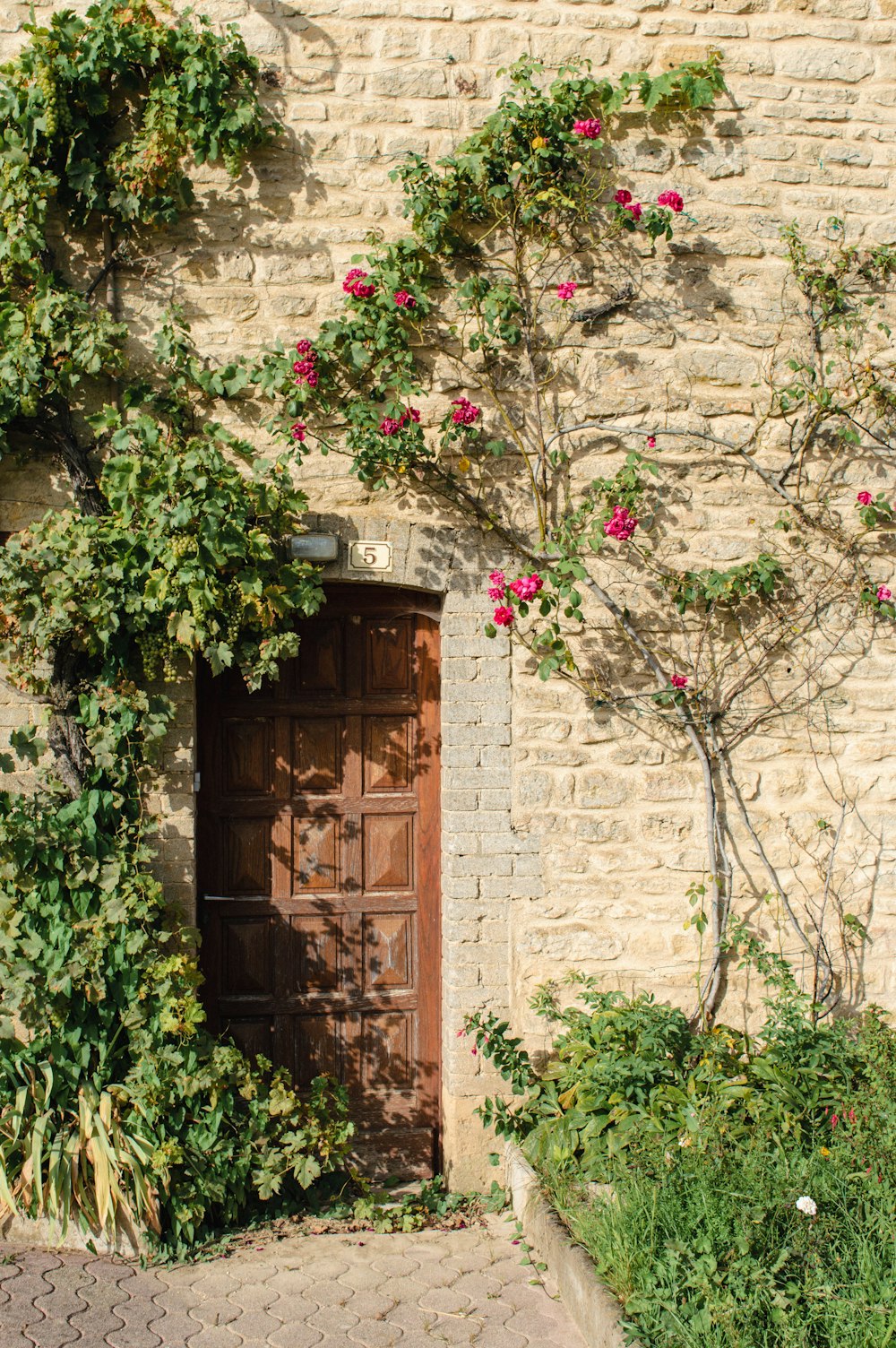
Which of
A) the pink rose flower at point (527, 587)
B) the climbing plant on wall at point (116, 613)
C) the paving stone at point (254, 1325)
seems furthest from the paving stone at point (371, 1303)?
the pink rose flower at point (527, 587)

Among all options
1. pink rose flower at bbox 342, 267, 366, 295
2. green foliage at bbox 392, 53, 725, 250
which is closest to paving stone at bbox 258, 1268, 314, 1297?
pink rose flower at bbox 342, 267, 366, 295

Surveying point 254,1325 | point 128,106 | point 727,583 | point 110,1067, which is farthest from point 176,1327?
point 128,106

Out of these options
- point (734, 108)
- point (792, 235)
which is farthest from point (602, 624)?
point (734, 108)

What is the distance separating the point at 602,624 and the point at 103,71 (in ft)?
9.32

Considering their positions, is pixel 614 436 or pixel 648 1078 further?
pixel 614 436

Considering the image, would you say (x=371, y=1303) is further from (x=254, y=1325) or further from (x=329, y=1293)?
(x=254, y=1325)

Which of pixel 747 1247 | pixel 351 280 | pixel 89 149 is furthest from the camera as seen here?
pixel 351 280

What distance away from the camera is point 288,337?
441cm

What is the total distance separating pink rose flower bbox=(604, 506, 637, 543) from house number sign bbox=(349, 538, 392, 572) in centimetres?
86

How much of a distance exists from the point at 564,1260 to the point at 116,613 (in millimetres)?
2647

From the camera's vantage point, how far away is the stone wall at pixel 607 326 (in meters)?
4.38

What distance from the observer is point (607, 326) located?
15.0ft

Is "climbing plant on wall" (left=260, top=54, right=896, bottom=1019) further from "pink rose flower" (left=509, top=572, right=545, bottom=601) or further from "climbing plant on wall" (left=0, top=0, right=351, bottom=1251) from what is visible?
"climbing plant on wall" (left=0, top=0, right=351, bottom=1251)

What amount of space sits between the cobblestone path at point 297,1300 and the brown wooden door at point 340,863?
0.66 m
